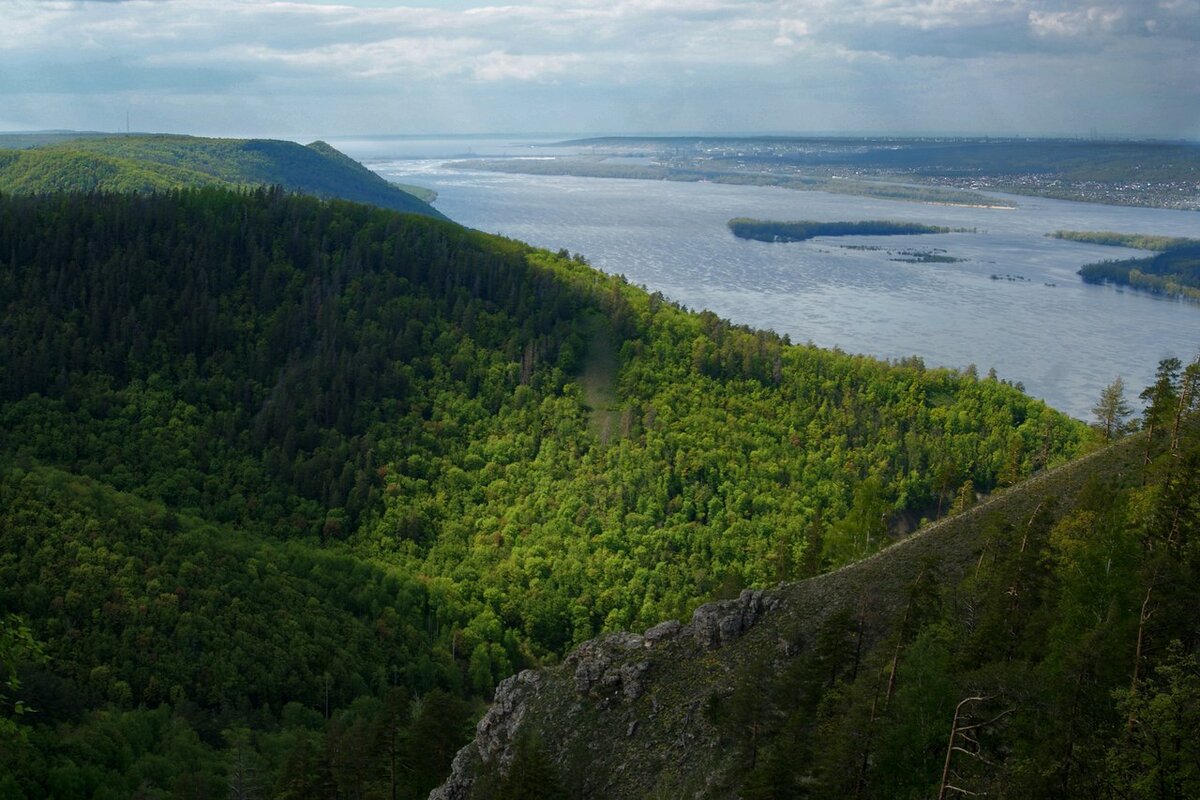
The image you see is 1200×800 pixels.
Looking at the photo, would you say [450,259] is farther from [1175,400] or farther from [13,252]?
[1175,400]

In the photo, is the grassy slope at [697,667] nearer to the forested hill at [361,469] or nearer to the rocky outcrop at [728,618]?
the rocky outcrop at [728,618]

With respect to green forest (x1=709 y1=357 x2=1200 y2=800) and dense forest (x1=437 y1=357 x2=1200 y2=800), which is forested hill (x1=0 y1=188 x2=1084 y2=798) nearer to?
dense forest (x1=437 y1=357 x2=1200 y2=800)

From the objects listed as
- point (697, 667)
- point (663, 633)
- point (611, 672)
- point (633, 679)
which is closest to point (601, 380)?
point (663, 633)

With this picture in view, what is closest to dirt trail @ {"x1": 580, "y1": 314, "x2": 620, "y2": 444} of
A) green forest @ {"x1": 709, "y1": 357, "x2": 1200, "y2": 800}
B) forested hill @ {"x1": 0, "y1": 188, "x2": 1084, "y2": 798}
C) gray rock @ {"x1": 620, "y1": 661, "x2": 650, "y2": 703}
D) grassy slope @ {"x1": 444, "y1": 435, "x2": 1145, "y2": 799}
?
forested hill @ {"x1": 0, "y1": 188, "x2": 1084, "y2": 798}

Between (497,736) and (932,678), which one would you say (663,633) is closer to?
(497,736)

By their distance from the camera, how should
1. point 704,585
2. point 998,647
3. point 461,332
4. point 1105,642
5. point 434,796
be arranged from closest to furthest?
1. point 1105,642
2. point 998,647
3. point 434,796
4. point 704,585
5. point 461,332

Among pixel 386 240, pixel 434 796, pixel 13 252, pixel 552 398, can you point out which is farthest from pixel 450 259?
pixel 434 796

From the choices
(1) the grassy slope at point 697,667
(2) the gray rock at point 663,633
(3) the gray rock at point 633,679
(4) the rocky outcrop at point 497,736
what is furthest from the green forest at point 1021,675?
(4) the rocky outcrop at point 497,736
